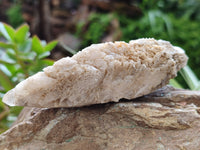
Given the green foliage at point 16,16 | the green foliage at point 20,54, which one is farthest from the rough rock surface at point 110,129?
the green foliage at point 16,16

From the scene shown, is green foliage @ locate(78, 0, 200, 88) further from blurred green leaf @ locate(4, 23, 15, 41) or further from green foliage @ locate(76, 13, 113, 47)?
blurred green leaf @ locate(4, 23, 15, 41)

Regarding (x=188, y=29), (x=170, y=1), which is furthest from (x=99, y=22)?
(x=188, y=29)

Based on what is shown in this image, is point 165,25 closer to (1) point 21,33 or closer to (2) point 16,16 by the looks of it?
(1) point 21,33

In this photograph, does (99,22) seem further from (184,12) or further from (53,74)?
(53,74)

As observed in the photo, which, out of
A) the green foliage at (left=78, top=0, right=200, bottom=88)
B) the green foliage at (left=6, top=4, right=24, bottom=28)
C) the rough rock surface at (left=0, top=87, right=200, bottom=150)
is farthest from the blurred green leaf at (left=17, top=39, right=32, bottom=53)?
the green foliage at (left=6, top=4, right=24, bottom=28)

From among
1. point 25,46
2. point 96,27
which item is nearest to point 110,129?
point 25,46

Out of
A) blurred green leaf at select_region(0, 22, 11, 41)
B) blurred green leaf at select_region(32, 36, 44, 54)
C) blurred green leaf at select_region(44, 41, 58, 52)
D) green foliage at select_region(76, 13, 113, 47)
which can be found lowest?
blurred green leaf at select_region(44, 41, 58, 52)
